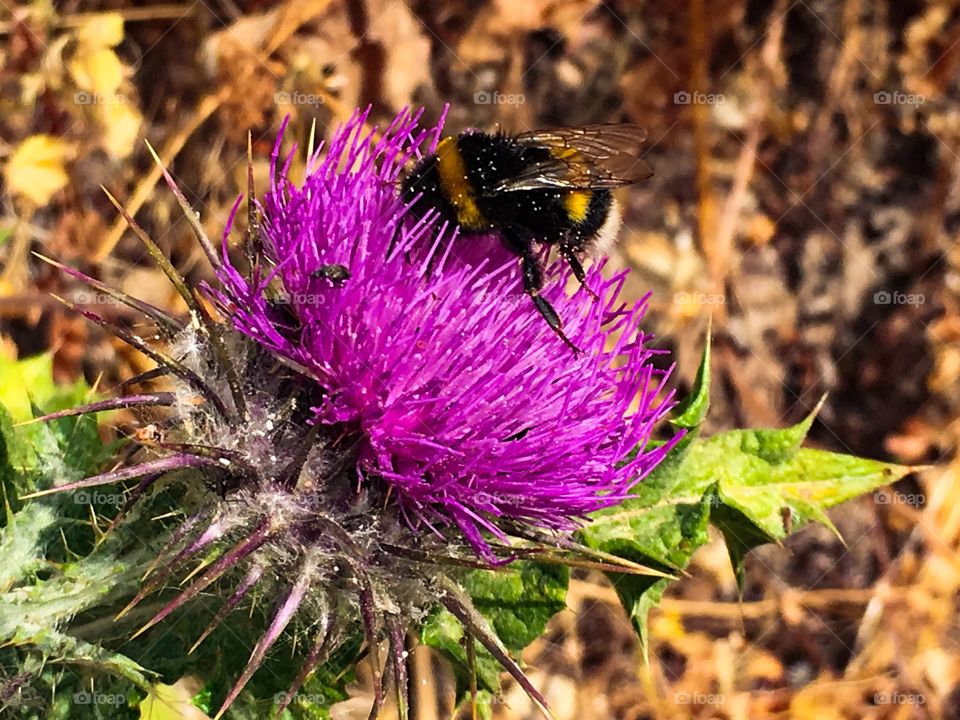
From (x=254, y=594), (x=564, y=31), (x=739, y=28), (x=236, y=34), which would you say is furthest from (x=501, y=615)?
(x=739, y=28)

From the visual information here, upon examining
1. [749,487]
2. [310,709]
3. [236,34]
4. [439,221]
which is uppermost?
[236,34]

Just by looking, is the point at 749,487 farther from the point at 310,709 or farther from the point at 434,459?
the point at 310,709

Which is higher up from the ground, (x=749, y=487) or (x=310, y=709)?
(x=749, y=487)
